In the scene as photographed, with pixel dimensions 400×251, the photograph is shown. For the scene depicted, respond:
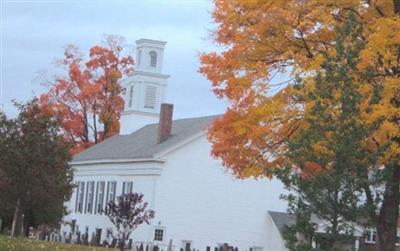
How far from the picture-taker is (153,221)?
5394 cm

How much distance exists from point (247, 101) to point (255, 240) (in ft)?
94.9

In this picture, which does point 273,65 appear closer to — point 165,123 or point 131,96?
point 165,123

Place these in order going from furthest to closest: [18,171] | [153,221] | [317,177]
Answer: [153,221] → [18,171] → [317,177]

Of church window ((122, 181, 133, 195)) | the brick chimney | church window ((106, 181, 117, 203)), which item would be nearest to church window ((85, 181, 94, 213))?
church window ((106, 181, 117, 203))

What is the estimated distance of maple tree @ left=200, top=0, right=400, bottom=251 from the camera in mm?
26916

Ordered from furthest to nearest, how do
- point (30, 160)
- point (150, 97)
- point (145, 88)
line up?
point (150, 97), point (145, 88), point (30, 160)

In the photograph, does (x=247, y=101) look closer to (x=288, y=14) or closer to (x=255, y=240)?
(x=288, y=14)

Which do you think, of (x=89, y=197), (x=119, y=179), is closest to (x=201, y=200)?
(x=119, y=179)

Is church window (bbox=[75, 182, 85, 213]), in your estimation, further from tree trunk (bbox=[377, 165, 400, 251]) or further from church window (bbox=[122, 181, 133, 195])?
tree trunk (bbox=[377, 165, 400, 251])

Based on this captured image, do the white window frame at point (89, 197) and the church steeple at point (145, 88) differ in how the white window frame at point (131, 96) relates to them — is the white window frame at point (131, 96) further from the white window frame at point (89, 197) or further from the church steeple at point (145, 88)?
the white window frame at point (89, 197)

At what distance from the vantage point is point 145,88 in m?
67.5

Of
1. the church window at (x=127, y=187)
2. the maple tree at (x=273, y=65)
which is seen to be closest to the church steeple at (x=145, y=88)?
the church window at (x=127, y=187)

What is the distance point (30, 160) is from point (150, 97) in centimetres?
3390

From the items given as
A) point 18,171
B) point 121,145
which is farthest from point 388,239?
point 121,145
